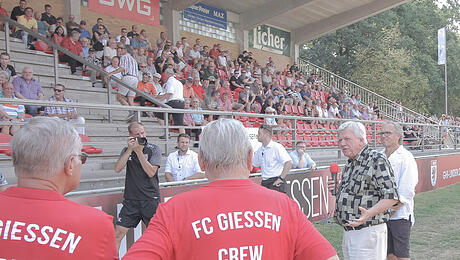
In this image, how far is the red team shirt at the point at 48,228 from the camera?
1.55 metres

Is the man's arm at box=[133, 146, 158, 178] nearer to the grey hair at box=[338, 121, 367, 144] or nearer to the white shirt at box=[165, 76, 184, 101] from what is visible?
the grey hair at box=[338, 121, 367, 144]

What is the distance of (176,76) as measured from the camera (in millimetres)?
12273

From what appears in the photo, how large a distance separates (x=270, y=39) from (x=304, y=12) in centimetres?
235

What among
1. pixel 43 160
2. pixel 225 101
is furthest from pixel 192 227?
pixel 225 101

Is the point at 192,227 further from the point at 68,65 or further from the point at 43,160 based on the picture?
the point at 68,65

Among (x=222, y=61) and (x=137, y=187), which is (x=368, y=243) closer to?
(x=137, y=187)

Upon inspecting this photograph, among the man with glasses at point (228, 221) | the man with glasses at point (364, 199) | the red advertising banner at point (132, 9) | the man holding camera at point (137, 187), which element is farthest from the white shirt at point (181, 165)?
the red advertising banner at point (132, 9)

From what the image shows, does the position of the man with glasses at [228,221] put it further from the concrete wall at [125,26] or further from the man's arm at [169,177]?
the concrete wall at [125,26]

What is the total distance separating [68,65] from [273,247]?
999 centimetres

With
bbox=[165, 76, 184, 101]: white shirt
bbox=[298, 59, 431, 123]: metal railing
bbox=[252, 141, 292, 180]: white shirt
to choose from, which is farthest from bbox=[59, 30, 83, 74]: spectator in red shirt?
bbox=[298, 59, 431, 123]: metal railing

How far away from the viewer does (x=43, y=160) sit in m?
1.70

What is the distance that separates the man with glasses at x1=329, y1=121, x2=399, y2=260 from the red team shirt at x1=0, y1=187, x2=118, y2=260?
2412 mm

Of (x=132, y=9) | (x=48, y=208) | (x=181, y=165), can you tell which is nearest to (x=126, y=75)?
(x=181, y=165)

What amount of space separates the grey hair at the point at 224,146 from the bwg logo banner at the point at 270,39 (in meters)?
20.7
